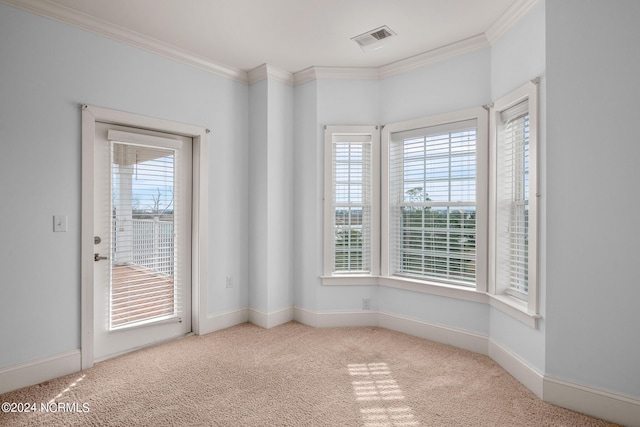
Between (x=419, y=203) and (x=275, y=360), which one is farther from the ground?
(x=419, y=203)

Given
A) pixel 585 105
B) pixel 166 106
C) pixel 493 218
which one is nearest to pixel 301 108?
pixel 166 106

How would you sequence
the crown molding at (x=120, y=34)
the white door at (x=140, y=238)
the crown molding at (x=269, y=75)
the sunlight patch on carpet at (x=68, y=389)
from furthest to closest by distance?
the crown molding at (x=269, y=75), the white door at (x=140, y=238), the crown molding at (x=120, y=34), the sunlight patch on carpet at (x=68, y=389)

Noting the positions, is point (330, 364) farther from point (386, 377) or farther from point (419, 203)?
point (419, 203)

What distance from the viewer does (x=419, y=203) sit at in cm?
343

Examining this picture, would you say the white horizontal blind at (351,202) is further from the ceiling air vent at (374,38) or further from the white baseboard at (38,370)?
the white baseboard at (38,370)

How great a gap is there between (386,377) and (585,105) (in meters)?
2.27

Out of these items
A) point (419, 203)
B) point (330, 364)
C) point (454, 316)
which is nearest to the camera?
point (330, 364)

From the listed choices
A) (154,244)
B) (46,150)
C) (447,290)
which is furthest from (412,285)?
(46,150)

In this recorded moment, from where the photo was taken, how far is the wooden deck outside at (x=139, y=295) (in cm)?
297

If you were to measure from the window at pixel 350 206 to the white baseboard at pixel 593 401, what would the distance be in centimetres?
186

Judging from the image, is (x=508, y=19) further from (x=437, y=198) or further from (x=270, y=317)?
(x=270, y=317)

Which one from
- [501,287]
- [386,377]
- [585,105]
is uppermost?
[585,105]

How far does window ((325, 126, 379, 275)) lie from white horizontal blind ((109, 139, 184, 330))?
1.58 metres

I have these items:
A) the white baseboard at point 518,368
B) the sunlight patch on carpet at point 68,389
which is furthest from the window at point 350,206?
the sunlight patch on carpet at point 68,389
